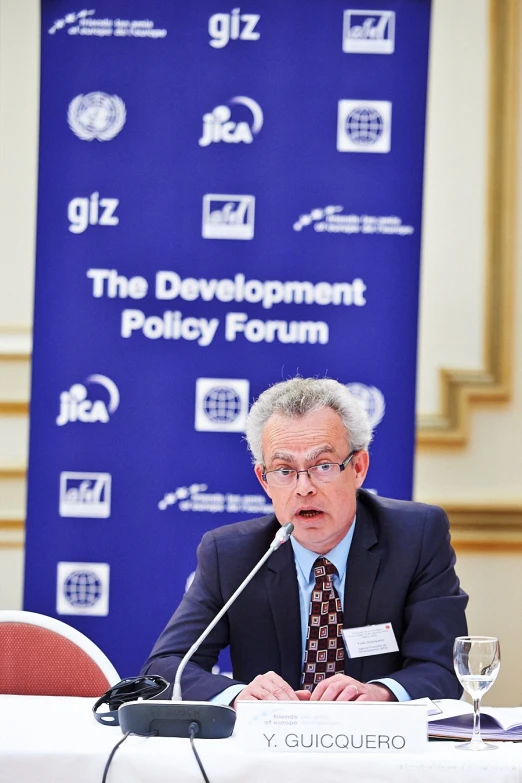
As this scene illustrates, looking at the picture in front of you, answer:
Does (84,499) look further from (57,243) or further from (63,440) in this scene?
(57,243)

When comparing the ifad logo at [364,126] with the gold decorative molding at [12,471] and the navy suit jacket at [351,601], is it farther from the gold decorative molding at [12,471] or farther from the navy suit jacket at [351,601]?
the gold decorative molding at [12,471]

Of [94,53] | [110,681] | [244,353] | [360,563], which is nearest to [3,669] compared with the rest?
[110,681]

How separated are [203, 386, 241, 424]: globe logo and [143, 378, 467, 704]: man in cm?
106

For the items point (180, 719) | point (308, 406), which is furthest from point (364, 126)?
point (180, 719)

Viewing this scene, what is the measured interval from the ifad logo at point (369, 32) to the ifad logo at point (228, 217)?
636 millimetres

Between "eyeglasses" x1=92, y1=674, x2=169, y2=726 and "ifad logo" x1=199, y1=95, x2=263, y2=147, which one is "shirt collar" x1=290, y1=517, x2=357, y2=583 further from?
"ifad logo" x1=199, y1=95, x2=263, y2=147

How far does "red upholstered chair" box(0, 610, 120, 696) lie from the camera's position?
2.21 meters

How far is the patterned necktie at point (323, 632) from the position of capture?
2.16 m

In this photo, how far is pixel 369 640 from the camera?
2.12m

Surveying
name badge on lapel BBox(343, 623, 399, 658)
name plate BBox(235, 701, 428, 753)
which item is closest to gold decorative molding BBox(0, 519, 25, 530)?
name badge on lapel BBox(343, 623, 399, 658)

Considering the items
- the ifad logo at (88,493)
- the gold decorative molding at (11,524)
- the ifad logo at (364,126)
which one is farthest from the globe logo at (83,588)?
the ifad logo at (364,126)

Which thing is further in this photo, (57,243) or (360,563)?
(57,243)

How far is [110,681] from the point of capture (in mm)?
2197

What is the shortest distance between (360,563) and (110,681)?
604 millimetres
